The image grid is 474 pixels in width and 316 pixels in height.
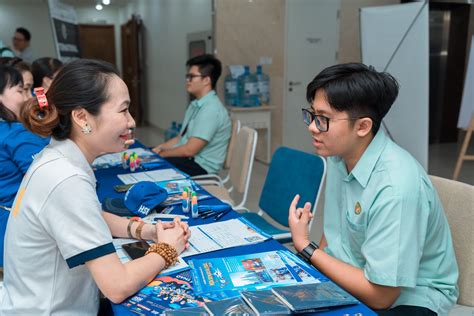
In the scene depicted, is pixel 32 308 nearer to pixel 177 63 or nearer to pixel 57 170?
pixel 57 170

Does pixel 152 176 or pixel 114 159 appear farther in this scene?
pixel 114 159

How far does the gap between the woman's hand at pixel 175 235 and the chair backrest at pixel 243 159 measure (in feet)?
4.19

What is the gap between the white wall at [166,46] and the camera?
622 cm

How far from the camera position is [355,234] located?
1346 millimetres

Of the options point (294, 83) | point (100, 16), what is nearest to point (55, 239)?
point (294, 83)

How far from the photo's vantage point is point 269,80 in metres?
5.79

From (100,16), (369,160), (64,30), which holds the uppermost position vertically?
(100,16)

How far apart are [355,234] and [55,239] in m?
0.86

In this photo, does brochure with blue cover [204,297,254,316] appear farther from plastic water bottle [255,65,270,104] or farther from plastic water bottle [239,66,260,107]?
plastic water bottle [255,65,270,104]

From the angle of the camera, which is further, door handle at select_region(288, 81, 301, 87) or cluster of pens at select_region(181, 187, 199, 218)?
door handle at select_region(288, 81, 301, 87)

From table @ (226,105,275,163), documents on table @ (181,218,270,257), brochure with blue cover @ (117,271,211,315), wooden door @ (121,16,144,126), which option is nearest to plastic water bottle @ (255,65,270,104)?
table @ (226,105,275,163)

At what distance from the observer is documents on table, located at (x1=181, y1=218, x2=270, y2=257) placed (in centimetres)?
138

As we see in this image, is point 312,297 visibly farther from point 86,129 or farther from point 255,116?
point 255,116

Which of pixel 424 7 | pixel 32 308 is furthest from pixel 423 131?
pixel 32 308
